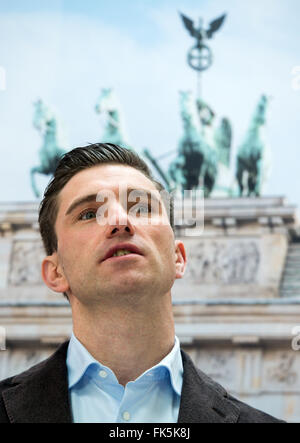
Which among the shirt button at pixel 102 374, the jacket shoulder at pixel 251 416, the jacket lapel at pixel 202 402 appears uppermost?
the shirt button at pixel 102 374

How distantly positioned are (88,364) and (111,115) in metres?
7.36

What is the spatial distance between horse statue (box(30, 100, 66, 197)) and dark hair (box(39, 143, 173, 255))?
6917 millimetres

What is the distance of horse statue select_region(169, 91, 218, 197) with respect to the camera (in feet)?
28.4

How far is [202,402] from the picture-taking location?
165cm

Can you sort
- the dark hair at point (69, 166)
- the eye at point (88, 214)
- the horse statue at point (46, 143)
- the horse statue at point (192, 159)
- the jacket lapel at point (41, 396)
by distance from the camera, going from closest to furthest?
the jacket lapel at point (41, 396) → the eye at point (88, 214) → the dark hair at point (69, 166) → the horse statue at point (192, 159) → the horse statue at point (46, 143)

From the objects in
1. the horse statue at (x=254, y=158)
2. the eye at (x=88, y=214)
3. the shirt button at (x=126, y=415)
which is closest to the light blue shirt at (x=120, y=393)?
the shirt button at (x=126, y=415)

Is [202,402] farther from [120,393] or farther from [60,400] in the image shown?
[60,400]

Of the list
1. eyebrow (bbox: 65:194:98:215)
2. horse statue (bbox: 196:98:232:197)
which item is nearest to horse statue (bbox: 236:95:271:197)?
horse statue (bbox: 196:98:232:197)

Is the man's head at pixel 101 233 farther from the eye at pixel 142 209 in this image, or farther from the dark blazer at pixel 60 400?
the dark blazer at pixel 60 400

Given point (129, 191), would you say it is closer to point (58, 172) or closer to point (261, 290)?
point (58, 172)

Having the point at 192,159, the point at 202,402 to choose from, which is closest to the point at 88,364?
the point at 202,402

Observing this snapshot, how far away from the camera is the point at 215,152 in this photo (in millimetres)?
8883

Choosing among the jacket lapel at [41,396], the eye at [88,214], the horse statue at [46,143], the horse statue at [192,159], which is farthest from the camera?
the horse statue at [46,143]

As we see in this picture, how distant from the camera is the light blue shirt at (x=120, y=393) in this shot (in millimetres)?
1636
